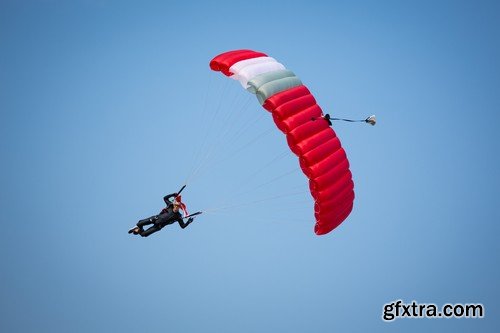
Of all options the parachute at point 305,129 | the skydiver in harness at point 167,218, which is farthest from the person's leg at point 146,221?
the parachute at point 305,129

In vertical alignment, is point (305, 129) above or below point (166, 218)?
above

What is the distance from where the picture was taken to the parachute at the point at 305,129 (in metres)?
14.6

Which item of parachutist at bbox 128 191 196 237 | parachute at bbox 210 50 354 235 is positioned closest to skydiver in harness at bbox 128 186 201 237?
parachutist at bbox 128 191 196 237

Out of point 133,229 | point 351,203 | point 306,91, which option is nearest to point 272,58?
point 306,91

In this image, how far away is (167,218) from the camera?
15.3 metres

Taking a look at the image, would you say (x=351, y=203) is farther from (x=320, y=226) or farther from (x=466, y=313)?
(x=466, y=313)

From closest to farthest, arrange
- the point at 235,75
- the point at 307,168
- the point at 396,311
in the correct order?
the point at 307,168
the point at 235,75
the point at 396,311

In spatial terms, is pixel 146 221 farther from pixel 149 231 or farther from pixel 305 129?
pixel 305 129

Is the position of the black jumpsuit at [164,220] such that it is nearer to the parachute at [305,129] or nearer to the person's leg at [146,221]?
the person's leg at [146,221]

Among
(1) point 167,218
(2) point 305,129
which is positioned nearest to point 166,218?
(1) point 167,218

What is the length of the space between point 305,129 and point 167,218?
15.1 feet

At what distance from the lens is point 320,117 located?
Answer: 51.5 feet

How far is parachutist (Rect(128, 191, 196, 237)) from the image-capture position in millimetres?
15172

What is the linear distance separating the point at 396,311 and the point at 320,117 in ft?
32.9
